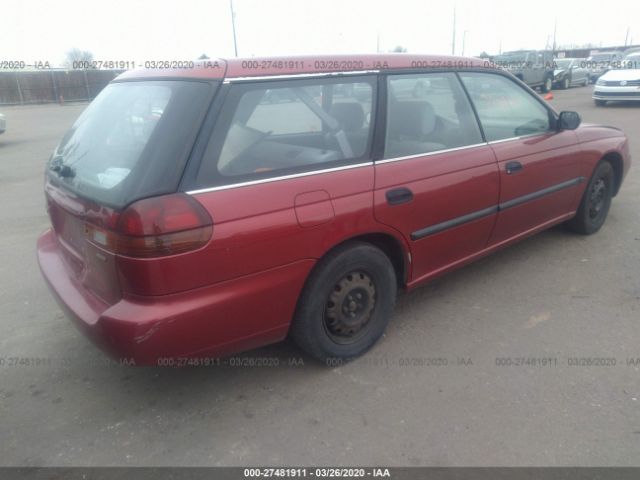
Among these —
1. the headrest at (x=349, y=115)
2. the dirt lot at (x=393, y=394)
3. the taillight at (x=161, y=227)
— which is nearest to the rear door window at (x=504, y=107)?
the headrest at (x=349, y=115)

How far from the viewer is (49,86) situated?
29422 mm

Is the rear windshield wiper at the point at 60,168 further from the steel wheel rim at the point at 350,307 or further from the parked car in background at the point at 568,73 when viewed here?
the parked car in background at the point at 568,73

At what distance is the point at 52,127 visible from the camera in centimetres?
1667

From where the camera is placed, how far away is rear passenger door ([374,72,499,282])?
2961 millimetres

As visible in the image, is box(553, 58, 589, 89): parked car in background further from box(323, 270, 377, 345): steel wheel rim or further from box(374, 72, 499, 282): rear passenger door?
box(323, 270, 377, 345): steel wheel rim

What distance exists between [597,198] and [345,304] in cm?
317

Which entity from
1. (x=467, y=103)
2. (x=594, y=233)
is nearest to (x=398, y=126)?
(x=467, y=103)

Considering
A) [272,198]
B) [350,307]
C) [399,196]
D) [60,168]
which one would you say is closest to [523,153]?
[399,196]

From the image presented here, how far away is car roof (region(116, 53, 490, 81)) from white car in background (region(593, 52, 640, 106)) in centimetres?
1497

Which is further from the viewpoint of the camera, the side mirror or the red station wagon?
the side mirror

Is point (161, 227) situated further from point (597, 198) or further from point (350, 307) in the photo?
point (597, 198)

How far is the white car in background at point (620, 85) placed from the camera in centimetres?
1528

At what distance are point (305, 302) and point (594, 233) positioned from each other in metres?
3.52

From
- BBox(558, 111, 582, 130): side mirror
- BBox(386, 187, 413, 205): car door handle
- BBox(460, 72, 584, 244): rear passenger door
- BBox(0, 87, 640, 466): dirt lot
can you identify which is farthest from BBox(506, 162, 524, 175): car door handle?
BBox(386, 187, 413, 205): car door handle
